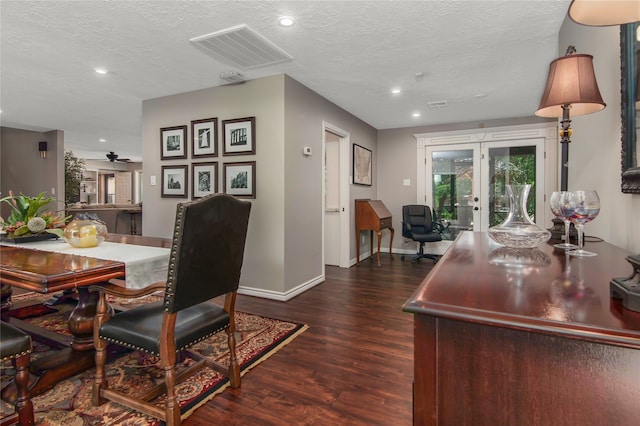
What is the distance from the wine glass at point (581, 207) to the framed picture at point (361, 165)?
3953 mm

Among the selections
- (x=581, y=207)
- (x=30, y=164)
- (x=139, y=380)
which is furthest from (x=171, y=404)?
(x=30, y=164)

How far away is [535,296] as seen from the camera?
2.01 feet

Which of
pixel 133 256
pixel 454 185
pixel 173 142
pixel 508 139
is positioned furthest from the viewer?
pixel 454 185

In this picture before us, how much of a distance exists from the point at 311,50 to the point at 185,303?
2276mm

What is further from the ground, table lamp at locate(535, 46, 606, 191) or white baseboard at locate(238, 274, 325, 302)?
table lamp at locate(535, 46, 606, 191)

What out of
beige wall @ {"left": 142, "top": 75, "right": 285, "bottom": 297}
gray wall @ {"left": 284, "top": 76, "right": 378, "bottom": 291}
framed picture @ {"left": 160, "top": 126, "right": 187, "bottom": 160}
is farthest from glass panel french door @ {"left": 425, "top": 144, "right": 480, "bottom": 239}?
framed picture @ {"left": 160, "top": 126, "right": 187, "bottom": 160}

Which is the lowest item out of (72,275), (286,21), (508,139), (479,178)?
(72,275)

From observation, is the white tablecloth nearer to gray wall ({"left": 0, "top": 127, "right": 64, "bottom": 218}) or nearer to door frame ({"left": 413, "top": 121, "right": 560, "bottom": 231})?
door frame ({"left": 413, "top": 121, "right": 560, "bottom": 231})

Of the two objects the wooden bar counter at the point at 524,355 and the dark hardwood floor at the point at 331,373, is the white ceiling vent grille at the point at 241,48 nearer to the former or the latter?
the dark hardwood floor at the point at 331,373

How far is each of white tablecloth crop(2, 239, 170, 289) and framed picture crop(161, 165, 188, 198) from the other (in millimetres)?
1901

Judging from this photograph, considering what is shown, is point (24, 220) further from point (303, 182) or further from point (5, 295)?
point (303, 182)

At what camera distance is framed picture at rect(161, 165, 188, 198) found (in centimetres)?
402

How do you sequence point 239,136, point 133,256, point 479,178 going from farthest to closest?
1. point 479,178
2. point 239,136
3. point 133,256

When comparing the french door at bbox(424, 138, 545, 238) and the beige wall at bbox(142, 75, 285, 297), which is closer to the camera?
the beige wall at bbox(142, 75, 285, 297)
